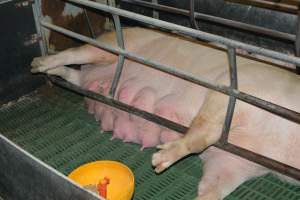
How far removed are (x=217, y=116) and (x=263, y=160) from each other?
1.20 ft

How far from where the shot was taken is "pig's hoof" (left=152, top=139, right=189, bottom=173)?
2.65 m

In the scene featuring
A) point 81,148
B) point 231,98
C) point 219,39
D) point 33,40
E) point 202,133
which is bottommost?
point 81,148

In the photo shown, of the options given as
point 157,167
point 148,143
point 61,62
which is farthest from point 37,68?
point 157,167

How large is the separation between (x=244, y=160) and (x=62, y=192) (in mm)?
1147

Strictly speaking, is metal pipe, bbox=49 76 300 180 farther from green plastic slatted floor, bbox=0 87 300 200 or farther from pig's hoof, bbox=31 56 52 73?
green plastic slatted floor, bbox=0 87 300 200

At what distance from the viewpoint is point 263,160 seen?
2.59m

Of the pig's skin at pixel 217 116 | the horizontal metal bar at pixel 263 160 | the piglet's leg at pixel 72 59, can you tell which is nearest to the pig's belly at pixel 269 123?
the pig's skin at pixel 217 116

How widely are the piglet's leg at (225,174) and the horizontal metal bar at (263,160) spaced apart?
0.17 m

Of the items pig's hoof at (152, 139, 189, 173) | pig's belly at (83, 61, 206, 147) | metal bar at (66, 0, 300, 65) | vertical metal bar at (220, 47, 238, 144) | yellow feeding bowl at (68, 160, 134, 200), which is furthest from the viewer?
pig's belly at (83, 61, 206, 147)

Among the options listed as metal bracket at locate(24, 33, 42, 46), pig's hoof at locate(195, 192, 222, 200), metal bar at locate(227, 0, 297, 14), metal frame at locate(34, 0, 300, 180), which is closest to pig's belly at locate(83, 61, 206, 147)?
metal frame at locate(34, 0, 300, 180)

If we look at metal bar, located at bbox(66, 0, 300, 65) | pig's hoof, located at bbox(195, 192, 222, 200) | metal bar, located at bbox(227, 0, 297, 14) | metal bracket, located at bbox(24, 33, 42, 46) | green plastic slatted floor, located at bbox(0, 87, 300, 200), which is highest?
metal bar, located at bbox(66, 0, 300, 65)

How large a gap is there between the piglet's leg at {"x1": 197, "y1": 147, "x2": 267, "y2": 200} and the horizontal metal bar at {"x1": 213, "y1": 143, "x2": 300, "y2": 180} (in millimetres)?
171

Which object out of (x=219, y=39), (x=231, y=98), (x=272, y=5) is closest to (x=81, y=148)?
(x=231, y=98)

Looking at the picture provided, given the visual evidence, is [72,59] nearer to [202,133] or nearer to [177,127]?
[177,127]
